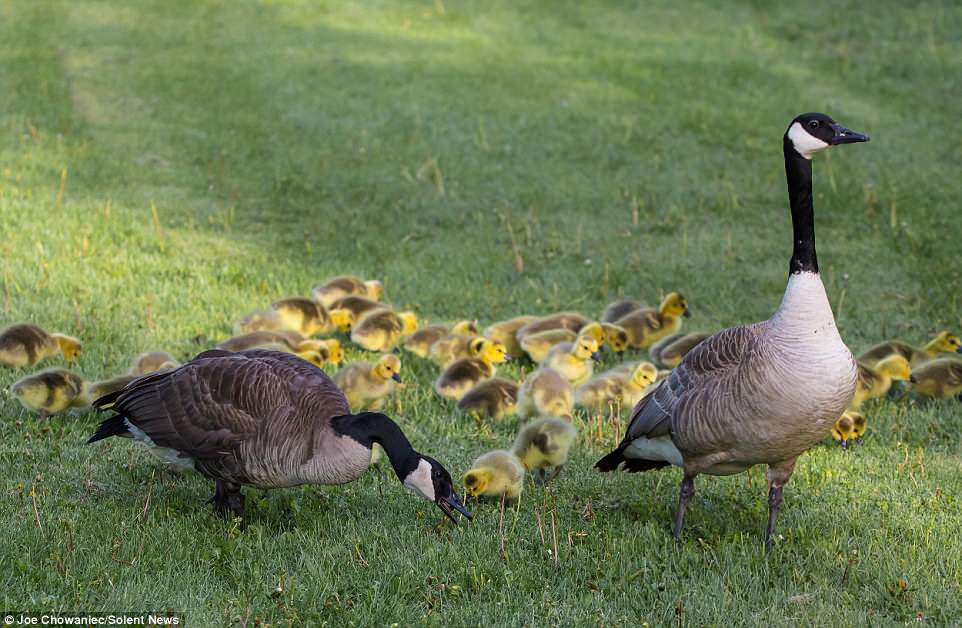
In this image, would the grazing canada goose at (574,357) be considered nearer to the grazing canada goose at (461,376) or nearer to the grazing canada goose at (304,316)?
the grazing canada goose at (461,376)

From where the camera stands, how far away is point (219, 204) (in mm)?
12070

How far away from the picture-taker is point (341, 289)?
9422 millimetres

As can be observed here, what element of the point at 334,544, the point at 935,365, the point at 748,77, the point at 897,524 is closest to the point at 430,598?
the point at 334,544

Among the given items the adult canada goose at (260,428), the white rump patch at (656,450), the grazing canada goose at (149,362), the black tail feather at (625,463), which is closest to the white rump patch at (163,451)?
the adult canada goose at (260,428)

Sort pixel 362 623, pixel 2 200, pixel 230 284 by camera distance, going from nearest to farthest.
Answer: pixel 362 623 < pixel 230 284 < pixel 2 200

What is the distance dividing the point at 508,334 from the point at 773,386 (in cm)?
380

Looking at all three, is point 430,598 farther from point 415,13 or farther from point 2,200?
point 415,13

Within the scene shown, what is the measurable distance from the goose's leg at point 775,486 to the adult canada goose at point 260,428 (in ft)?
4.90

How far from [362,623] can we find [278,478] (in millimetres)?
1009

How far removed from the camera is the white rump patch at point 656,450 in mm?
5535

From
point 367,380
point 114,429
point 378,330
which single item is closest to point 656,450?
point 367,380

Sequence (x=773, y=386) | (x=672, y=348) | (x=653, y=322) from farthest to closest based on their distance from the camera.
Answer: (x=653, y=322) < (x=672, y=348) < (x=773, y=386)

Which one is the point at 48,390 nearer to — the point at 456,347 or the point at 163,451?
the point at 163,451

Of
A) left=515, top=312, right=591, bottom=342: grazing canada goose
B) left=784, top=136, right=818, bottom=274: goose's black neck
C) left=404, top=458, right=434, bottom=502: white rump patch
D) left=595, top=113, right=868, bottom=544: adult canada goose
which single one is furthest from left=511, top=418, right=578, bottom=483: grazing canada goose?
left=515, top=312, right=591, bottom=342: grazing canada goose
